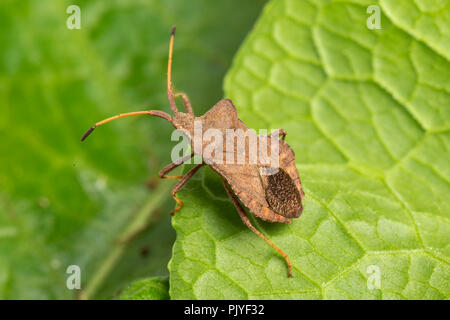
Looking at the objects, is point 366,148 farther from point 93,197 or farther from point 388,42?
point 93,197

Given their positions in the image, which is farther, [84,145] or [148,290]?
[84,145]

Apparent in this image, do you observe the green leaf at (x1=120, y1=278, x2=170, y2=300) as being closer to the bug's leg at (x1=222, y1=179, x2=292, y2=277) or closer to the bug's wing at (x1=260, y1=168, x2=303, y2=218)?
the bug's leg at (x1=222, y1=179, x2=292, y2=277)

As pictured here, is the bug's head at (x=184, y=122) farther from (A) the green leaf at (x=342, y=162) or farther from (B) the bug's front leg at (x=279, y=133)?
(B) the bug's front leg at (x=279, y=133)

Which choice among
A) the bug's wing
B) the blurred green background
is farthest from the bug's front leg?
the blurred green background

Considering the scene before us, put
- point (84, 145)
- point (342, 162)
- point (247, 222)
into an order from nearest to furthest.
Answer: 1. point (247, 222)
2. point (342, 162)
3. point (84, 145)

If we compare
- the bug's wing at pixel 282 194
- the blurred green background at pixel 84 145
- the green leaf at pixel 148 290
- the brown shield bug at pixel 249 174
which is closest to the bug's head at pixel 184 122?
the brown shield bug at pixel 249 174

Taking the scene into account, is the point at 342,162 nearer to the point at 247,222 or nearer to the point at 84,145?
the point at 247,222

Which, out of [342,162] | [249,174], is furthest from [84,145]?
[342,162]

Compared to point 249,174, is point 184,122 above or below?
above
